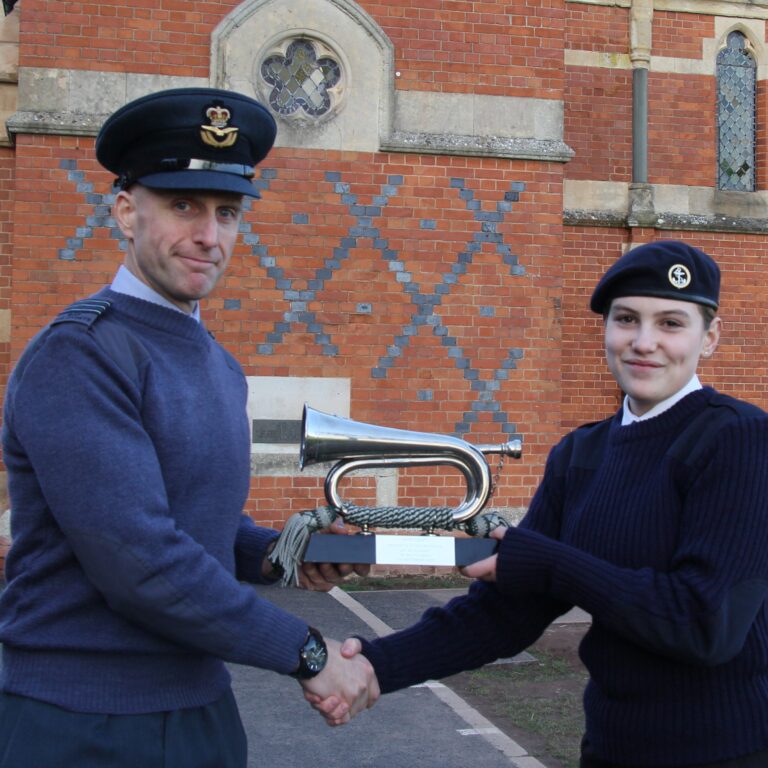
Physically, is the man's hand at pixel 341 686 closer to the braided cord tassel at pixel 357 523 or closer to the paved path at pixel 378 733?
the braided cord tassel at pixel 357 523

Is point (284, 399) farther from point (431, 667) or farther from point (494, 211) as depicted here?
point (431, 667)

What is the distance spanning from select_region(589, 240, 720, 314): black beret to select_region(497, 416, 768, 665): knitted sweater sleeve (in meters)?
0.37

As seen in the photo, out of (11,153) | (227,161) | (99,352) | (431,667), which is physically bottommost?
(431,667)

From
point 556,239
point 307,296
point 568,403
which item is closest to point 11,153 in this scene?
point 307,296

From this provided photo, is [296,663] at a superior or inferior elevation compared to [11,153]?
inferior

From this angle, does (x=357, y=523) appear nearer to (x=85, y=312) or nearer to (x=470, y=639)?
(x=470, y=639)

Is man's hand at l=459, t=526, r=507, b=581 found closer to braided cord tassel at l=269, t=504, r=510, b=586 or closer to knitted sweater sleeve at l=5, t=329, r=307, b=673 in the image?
braided cord tassel at l=269, t=504, r=510, b=586

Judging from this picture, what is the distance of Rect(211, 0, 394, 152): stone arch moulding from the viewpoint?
948 centimetres

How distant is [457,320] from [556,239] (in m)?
1.25

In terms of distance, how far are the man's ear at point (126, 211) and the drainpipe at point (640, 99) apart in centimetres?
961


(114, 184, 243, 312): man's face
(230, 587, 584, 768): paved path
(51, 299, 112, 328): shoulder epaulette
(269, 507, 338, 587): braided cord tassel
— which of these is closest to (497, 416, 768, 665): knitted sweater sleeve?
(269, 507, 338, 587): braided cord tassel

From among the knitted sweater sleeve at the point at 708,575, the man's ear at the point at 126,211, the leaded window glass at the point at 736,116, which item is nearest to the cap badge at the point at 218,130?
the man's ear at the point at 126,211

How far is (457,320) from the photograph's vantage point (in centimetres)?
980

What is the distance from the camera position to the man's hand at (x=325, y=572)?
310 cm
